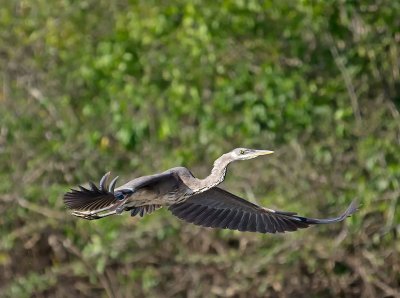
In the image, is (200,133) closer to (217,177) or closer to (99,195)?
(217,177)

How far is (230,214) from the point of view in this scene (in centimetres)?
893

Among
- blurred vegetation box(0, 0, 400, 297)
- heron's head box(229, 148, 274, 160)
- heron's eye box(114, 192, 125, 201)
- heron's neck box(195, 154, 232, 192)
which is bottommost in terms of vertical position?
blurred vegetation box(0, 0, 400, 297)

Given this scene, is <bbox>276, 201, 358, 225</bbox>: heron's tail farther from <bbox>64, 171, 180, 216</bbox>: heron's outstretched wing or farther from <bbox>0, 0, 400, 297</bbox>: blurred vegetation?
<bbox>0, 0, 400, 297</bbox>: blurred vegetation

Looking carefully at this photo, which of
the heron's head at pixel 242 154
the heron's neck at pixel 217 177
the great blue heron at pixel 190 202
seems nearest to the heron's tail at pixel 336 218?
the great blue heron at pixel 190 202

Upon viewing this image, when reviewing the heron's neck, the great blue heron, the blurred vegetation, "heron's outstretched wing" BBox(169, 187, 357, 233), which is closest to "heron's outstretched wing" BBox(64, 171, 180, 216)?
the great blue heron

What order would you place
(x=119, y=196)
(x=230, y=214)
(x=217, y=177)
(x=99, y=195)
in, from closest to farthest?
1. (x=99, y=195)
2. (x=119, y=196)
3. (x=217, y=177)
4. (x=230, y=214)

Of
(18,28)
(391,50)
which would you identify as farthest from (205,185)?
(18,28)

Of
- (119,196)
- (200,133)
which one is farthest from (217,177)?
(200,133)

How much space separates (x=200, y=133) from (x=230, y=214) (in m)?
2.90

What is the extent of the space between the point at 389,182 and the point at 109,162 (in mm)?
2898

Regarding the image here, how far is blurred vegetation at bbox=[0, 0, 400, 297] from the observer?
11.3 m

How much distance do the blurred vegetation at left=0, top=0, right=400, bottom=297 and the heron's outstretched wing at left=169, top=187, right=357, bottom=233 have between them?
2.27m

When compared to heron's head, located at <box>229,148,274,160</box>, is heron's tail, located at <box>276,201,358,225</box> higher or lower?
lower

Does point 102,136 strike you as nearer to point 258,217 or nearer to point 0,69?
point 0,69
